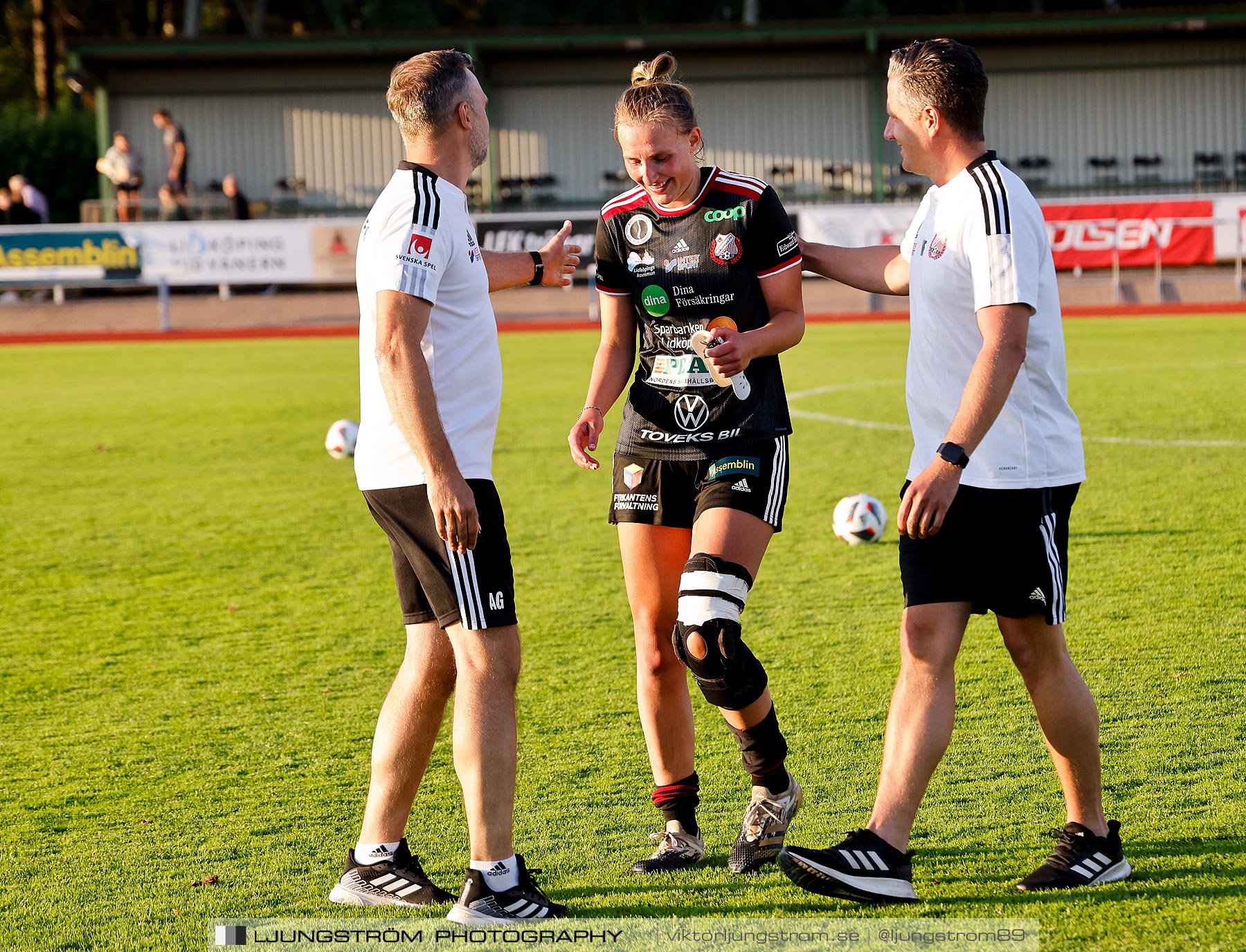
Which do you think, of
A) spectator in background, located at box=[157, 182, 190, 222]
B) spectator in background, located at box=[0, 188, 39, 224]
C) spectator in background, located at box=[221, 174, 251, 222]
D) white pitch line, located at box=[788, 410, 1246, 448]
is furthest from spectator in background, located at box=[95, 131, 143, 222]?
white pitch line, located at box=[788, 410, 1246, 448]

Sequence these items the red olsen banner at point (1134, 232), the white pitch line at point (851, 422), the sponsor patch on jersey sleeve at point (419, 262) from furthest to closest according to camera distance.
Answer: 1. the red olsen banner at point (1134, 232)
2. the white pitch line at point (851, 422)
3. the sponsor patch on jersey sleeve at point (419, 262)

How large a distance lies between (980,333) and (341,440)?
7746mm

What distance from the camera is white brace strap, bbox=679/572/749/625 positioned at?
11.7 ft

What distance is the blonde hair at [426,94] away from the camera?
10.9 feet

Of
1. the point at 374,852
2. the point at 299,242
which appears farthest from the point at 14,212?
the point at 374,852

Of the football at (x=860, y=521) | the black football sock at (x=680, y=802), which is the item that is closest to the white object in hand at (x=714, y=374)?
the black football sock at (x=680, y=802)

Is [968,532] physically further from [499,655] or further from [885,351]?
[885,351]

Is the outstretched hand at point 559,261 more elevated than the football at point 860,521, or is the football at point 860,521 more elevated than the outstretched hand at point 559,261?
the outstretched hand at point 559,261

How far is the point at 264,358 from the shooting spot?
62.6 ft

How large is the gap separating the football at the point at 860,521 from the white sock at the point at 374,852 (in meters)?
4.19

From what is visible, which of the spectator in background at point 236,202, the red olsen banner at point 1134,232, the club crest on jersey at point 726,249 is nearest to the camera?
the club crest on jersey at point 726,249

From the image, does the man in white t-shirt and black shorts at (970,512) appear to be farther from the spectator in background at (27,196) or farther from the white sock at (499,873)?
the spectator in background at (27,196)

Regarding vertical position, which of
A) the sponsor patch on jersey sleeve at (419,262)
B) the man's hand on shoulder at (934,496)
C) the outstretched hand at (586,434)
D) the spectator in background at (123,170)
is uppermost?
the spectator in background at (123,170)

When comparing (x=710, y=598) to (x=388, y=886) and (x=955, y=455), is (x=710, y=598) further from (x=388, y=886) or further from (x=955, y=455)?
(x=388, y=886)
